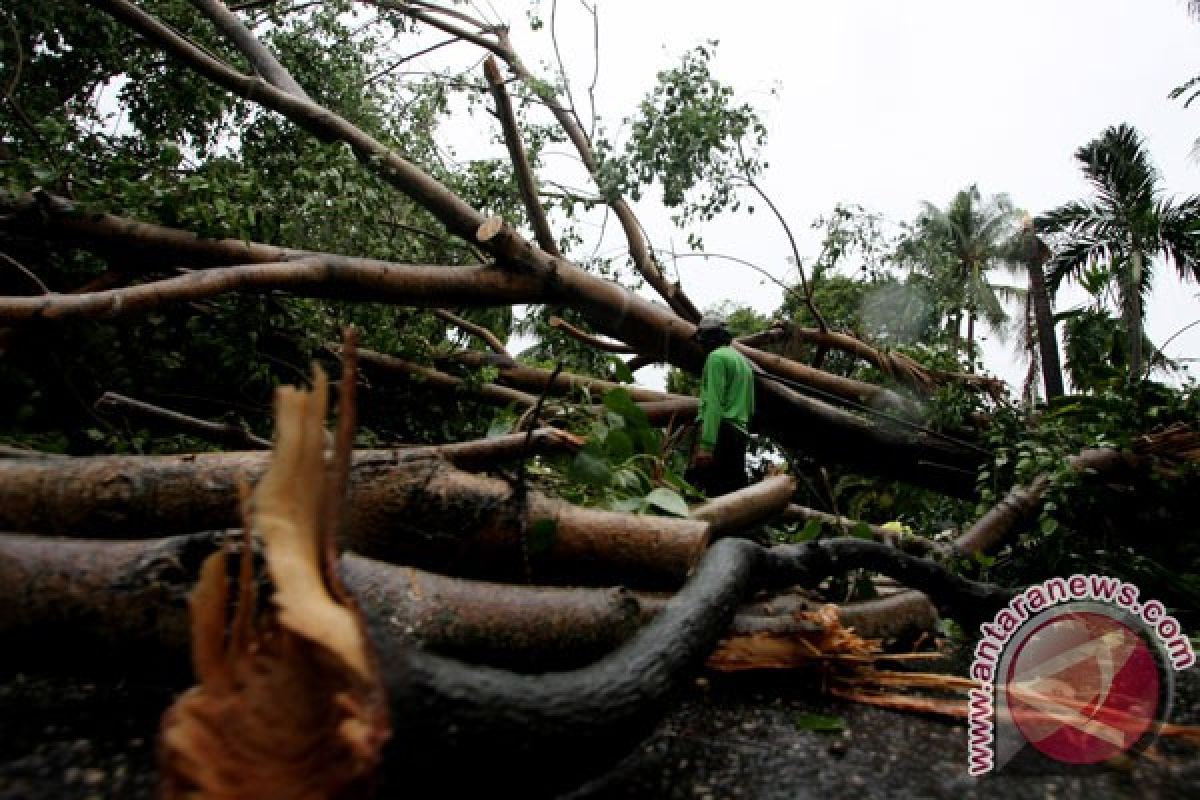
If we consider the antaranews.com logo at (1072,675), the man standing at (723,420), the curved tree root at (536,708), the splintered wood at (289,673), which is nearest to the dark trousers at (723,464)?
the man standing at (723,420)

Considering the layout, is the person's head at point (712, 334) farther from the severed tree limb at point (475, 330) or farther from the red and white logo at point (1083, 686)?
the red and white logo at point (1083, 686)

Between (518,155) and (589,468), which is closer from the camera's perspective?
(589,468)

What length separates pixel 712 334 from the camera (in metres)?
4.52

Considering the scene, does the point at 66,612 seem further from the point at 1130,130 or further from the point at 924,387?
the point at 1130,130

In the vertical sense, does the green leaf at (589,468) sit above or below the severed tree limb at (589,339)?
below

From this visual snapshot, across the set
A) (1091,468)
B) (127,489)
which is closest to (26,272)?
(127,489)

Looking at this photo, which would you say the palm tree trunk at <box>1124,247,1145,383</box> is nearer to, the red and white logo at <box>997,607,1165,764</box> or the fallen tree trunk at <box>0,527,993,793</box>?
the red and white logo at <box>997,607,1165,764</box>

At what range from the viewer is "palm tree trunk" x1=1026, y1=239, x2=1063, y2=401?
1570 centimetres

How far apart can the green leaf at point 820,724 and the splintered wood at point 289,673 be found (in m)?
1.05

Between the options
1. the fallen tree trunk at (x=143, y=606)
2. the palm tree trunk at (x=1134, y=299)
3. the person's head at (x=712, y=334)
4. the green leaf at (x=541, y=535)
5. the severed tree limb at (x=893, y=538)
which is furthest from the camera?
the palm tree trunk at (x=1134, y=299)

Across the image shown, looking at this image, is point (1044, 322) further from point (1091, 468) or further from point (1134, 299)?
point (1091, 468)

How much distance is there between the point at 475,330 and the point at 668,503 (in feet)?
11.6

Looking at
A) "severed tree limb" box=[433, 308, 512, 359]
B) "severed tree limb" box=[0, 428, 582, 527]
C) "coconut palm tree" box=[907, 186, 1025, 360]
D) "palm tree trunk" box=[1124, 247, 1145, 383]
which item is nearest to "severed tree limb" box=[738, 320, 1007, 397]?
"severed tree limb" box=[433, 308, 512, 359]

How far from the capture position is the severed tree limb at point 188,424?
2.00m
